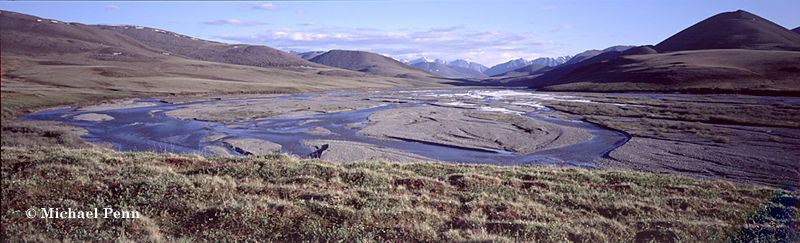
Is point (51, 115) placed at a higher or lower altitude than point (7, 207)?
lower

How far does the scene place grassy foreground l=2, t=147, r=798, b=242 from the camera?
651cm

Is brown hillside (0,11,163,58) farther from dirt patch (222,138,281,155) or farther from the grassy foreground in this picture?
the grassy foreground

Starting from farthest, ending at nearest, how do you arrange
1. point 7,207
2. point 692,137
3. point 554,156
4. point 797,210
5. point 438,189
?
point 692,137, point 554,156, point 438,189, point 797,210, point 7,207

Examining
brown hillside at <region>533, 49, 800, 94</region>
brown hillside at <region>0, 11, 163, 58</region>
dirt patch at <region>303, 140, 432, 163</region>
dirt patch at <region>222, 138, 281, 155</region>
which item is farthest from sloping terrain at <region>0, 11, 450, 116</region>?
brown hillside at <region>533, 49, 800, 94</region>

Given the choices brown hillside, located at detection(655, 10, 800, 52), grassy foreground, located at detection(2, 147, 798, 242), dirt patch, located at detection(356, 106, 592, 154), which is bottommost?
dirt patch, located at detection(356, 106, 592, 154)

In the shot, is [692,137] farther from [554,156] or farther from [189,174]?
[189,174]

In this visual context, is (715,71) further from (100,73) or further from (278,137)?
(100,73)

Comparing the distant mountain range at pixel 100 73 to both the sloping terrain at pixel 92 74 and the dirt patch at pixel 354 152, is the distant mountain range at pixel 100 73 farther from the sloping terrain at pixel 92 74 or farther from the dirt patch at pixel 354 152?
the dirt patch at pixel 354 152

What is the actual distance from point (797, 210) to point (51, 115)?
61189mm

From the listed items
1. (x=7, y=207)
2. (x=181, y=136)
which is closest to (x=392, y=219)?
(x=7, y=207)

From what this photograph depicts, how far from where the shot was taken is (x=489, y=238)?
253 inches

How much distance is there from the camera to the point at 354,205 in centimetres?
816

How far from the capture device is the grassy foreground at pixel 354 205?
651 cm

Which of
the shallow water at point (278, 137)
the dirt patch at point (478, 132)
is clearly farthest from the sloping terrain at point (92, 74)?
the dirt patch at point (478, 132)
